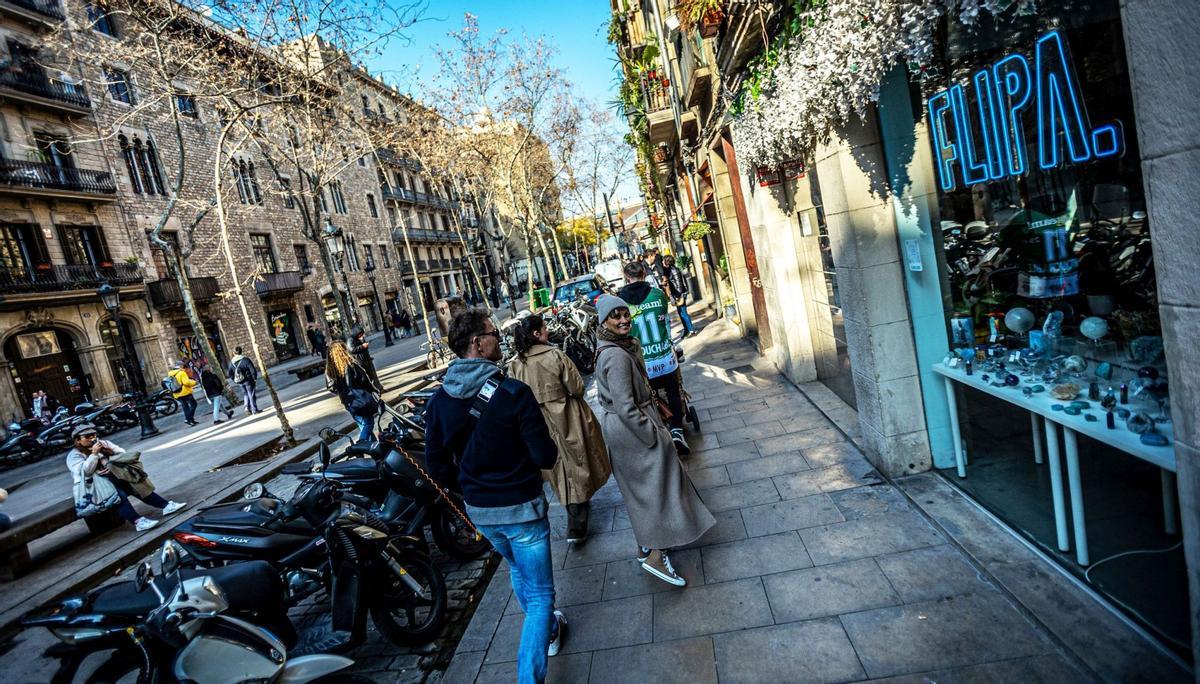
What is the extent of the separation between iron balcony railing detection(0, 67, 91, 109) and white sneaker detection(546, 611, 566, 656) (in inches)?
1000

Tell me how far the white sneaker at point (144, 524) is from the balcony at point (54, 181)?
19.0 metres

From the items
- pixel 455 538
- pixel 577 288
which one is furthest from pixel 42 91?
pixel 455 538

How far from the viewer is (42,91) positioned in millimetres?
20312

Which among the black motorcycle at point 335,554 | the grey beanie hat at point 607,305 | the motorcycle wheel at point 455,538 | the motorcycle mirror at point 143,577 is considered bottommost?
the motorcycle wheel at point 455,538

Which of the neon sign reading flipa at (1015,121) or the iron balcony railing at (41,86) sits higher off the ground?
the iron balcony railing at (41,86)

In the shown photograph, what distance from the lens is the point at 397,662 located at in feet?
12.2

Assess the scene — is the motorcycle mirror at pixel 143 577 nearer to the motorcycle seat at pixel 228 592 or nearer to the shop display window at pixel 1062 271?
the motorcycle seat at pixel 228 592

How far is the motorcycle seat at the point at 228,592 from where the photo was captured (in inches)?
111

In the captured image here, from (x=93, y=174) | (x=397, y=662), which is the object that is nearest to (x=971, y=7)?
(x=397, y=662)

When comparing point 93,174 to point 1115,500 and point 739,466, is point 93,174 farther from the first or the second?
point 1115,500

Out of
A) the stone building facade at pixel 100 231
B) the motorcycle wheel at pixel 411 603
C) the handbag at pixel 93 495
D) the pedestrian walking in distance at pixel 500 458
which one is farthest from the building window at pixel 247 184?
the pedestrian walking in distance at pixel 500 458

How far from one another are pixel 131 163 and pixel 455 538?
27173 millimetres

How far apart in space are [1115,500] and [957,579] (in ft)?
3.24

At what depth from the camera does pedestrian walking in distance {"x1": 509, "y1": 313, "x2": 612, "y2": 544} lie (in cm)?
414
